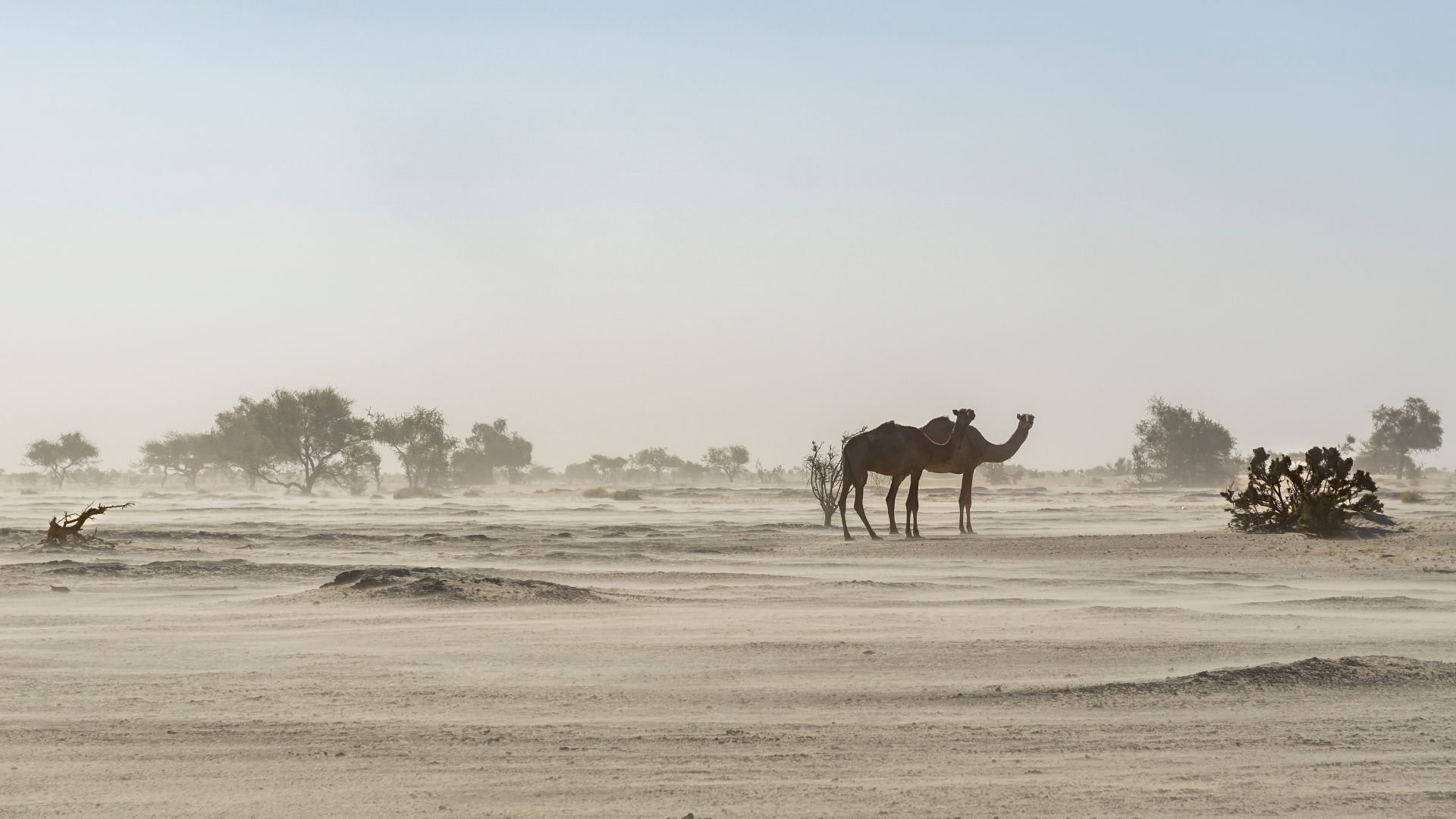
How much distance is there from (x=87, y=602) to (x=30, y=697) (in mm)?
5727

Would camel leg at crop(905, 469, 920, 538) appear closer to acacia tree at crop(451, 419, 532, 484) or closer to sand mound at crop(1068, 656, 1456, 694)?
sand mound at crop(1068, 656, 1456, 694)

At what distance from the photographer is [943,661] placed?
31.2ft

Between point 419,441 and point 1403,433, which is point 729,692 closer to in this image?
point 419,441

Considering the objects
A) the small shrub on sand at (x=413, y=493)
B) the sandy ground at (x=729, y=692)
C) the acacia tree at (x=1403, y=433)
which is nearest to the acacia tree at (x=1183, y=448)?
the acacia tree at (x=1403, y=433)

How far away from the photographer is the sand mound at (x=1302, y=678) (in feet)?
27.4

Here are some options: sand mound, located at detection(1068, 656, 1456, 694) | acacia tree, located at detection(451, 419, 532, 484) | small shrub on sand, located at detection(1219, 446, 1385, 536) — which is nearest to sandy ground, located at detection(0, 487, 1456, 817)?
sand mound, located at detection(1068, 656, 1456, 694)

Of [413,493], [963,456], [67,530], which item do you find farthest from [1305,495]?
[413,493]

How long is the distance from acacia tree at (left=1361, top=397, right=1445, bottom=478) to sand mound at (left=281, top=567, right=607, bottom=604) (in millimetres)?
91790

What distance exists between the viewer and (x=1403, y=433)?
93.9 metres

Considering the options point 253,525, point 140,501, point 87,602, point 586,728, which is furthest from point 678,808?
point 140,501

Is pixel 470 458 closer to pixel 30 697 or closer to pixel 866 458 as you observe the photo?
pixel 866 458

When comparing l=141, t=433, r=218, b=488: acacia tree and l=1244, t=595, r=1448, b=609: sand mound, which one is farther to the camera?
l=141, t=433, r=218, b=488: acacia tree

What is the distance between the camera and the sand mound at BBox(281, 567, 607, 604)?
13211 millimetres

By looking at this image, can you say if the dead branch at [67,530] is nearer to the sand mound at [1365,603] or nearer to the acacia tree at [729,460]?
the sand mound at [1365,603]
